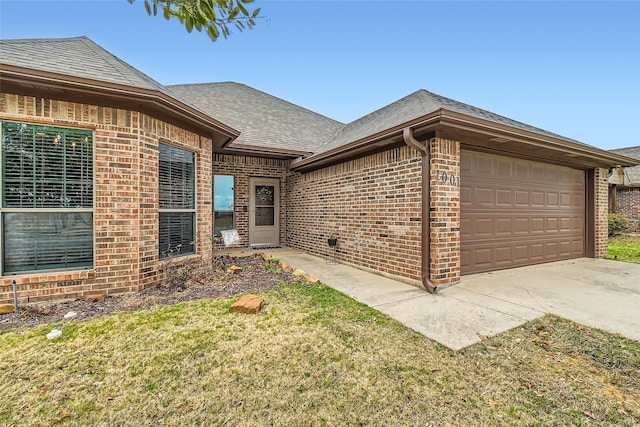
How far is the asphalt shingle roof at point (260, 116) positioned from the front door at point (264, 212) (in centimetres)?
140

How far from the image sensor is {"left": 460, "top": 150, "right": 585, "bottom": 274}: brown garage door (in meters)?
5.20

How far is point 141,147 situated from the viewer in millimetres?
4094

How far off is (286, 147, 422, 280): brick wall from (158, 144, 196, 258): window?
318cm

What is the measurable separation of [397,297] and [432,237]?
3.65 feet

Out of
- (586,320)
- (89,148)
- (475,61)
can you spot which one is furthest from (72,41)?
(475,61)

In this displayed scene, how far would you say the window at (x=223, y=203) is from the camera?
8164 millimetres

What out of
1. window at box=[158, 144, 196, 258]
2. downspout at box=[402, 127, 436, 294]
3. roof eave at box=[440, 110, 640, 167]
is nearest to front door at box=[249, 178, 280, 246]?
window at box=[158, 144, 196, 258]

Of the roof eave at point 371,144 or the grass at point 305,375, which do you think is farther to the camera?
the roof eave at point 371,144

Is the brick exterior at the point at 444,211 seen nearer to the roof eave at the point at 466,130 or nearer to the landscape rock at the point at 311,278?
the roof eave at the point at 466,130

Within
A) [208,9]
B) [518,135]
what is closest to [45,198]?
[208,9]

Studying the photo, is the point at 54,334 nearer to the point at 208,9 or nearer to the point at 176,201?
the point at 176,201

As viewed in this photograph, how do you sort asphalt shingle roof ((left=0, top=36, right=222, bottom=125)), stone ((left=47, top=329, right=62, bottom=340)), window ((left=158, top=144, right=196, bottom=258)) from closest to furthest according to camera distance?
1. stone ((left=47, top=329, right=62, bottom=340))
2. asphalt shingle roof ((left=0, top=36, right=222, bottom=125))
3. window ((left=158, top=144, right=196, bottom=258))

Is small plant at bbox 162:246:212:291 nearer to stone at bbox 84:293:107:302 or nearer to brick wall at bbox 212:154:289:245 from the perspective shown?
stone at bbox 84:293:107:302

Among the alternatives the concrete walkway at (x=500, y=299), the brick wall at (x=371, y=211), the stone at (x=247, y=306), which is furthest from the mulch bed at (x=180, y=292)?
the brick wall at (x=371, y=211)
